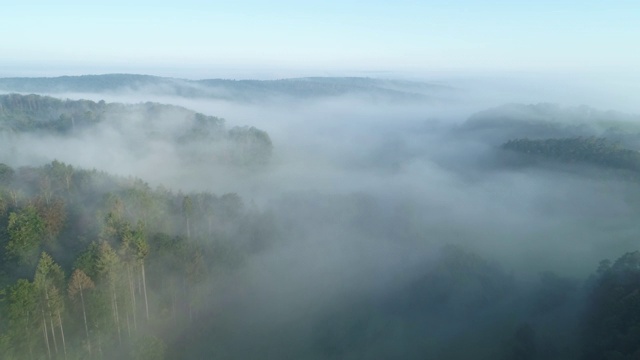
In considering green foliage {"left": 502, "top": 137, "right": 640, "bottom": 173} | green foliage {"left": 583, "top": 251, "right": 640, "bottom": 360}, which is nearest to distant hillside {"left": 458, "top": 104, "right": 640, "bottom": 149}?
green foliage {"left": 502, "top": 137, "right": 640, "bottom": 173}

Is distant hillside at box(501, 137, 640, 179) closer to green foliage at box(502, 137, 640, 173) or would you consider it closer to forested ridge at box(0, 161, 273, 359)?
green foliage at box(502, 137, 640, 173)

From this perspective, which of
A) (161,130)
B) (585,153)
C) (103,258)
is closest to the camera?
(103,258)

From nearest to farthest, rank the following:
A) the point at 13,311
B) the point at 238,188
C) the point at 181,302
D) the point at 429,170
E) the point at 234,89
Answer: the point at 13,311 < the point at 181,302 < the point at 238,188 < the point at 429,170 < the point at 234,89

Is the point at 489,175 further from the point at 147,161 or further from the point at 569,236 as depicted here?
the point at 147,161

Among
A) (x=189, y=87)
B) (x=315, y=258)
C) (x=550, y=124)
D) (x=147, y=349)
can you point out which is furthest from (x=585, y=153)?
(x=189, y=87)

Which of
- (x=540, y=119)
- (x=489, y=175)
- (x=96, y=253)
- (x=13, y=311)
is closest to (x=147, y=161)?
(x=96, y=253)

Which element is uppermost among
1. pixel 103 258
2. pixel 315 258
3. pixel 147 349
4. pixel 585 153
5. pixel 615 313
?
pixel 585 153

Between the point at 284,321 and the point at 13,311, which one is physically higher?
the point at 13,311

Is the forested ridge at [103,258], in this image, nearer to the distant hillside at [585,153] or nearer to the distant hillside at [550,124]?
the distant hillside at [585,153]

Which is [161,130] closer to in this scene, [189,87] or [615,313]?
[615,313]
